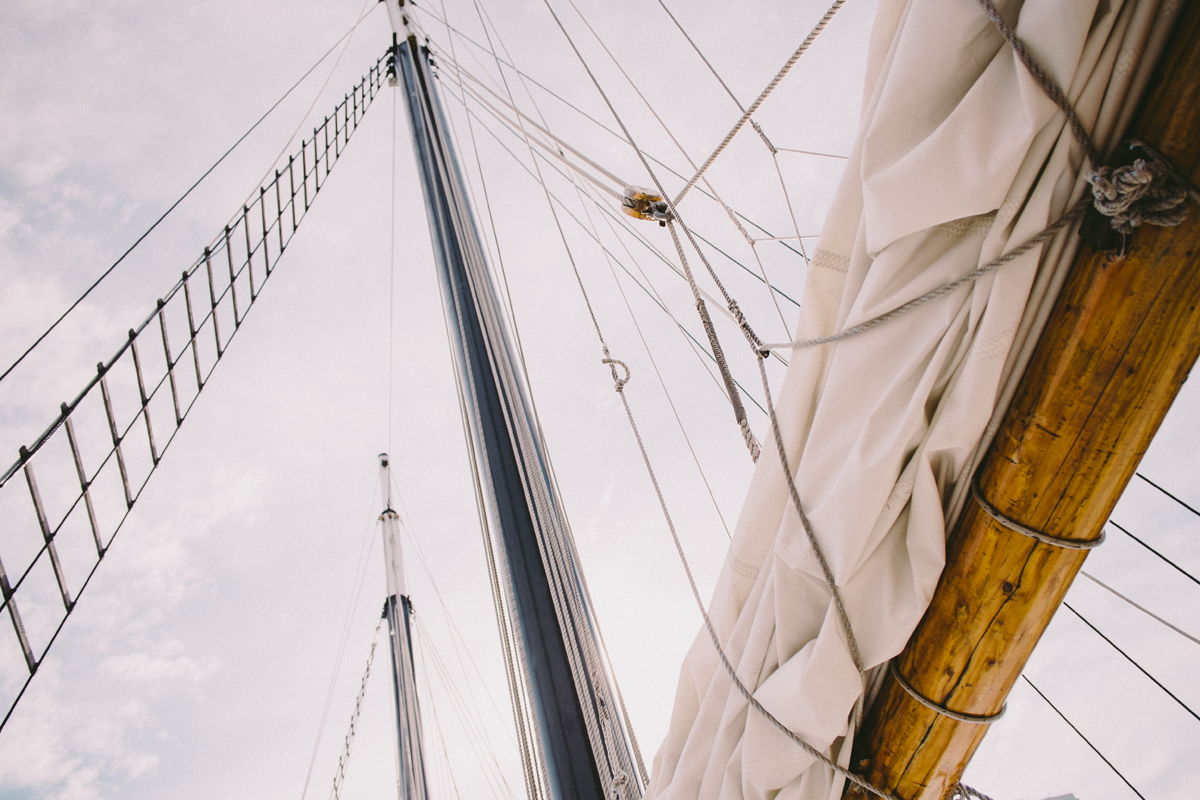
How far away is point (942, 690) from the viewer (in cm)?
106

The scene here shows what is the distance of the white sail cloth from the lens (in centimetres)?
88

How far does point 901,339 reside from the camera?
1.08 m

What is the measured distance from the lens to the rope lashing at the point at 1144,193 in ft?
2.43

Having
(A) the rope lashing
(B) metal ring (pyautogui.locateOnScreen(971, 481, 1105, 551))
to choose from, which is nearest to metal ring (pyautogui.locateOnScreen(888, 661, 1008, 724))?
(B) metal ring (pyautogui.locateOnScreen(971, 481, 1105, 551))

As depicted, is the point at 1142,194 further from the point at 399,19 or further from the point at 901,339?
the point at 399,19

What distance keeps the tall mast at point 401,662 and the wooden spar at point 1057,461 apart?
7.83 m

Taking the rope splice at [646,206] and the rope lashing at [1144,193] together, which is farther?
the rope splice at [646,206]

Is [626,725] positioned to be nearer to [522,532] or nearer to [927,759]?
[522,532]

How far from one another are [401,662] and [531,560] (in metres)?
6.84

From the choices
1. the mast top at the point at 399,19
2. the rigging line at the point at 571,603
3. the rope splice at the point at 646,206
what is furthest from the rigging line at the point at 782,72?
the mast top at the point at 399,19

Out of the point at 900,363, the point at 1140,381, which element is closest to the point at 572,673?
the point at 900,363

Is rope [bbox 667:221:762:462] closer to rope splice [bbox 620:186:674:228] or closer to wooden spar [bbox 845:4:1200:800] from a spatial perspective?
rope splice [bbox 620:186:674:228]

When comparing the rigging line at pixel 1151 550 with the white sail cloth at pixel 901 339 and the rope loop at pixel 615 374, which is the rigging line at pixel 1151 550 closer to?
the white sail cloth at pixel 901 339

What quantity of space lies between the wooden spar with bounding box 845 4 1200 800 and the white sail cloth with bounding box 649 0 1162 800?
0.05 m
